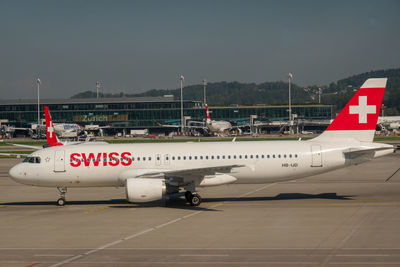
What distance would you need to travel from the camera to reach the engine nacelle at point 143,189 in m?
28.8

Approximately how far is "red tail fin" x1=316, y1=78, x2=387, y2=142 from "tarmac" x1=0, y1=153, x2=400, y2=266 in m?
4.13

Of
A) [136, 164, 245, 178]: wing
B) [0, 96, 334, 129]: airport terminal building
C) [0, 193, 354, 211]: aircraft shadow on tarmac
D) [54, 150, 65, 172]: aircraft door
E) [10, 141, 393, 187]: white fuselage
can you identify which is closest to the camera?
[136, 164, 245, 178]: wing

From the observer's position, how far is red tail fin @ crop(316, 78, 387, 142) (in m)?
31.9

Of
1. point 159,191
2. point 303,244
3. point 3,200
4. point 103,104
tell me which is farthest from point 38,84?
point 303,244

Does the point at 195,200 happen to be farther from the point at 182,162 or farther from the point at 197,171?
the point at 182,162

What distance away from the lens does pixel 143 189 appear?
2883 centimetres

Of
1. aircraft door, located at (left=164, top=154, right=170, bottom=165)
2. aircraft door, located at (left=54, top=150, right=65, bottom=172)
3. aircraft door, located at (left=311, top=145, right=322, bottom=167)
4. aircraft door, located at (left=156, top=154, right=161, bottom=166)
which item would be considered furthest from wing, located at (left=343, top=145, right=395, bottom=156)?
aircraft door, located at (left=54, top=150, right=65, bottom=172)

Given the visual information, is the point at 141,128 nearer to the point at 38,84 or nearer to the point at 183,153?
the point at 38,84

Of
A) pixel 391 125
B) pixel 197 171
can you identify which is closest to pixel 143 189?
pixel 197 171

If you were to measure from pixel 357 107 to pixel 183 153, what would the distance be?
11420mm

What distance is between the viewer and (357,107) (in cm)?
3206

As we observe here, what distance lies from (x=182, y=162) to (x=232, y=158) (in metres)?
3.15

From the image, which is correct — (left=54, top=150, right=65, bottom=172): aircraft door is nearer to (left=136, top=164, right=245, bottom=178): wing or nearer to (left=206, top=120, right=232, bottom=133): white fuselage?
(left=136, top=164, right=245, bottom=178): wing

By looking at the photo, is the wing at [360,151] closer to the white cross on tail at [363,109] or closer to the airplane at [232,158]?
the airplane at [232,158]
